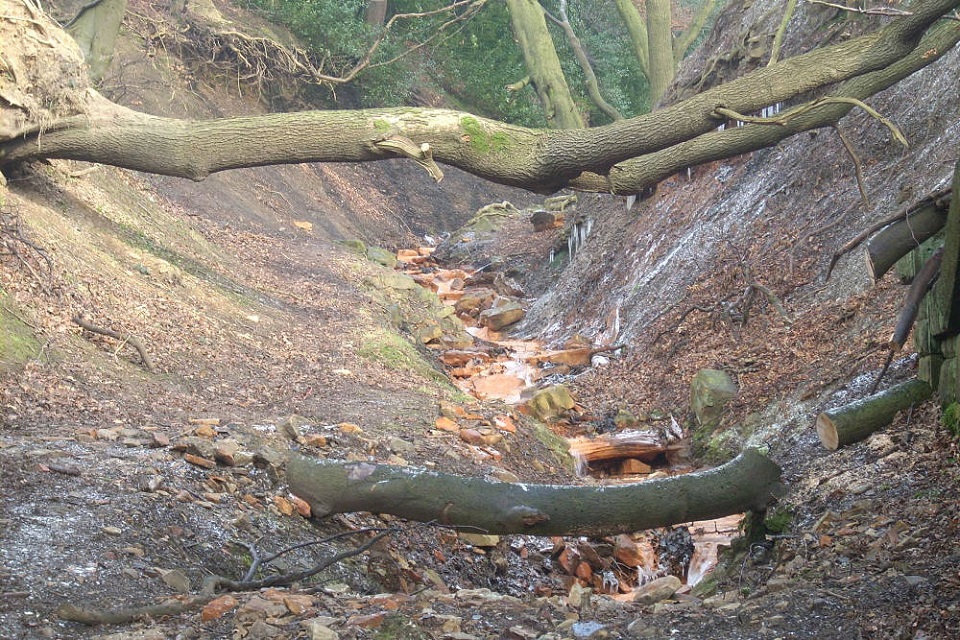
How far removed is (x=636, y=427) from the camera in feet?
28.3

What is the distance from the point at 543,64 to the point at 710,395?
39.3 feet

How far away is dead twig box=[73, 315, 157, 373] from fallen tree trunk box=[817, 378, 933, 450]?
16.9ft

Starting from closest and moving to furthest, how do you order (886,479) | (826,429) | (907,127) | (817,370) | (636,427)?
(886,479) → (826,429) → (817,370) → (636,427) → (907,127)

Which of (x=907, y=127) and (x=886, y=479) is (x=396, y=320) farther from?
(x=886, y=479)

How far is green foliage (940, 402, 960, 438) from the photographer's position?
15.5 ft

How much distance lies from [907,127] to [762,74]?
2646 millimetres

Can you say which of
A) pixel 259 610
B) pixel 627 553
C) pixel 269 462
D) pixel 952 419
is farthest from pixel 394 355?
pixel 259 610

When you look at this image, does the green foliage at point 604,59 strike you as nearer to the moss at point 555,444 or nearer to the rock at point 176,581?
the moss at point 555,444

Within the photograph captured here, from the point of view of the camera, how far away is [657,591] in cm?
483

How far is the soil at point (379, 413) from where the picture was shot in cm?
370

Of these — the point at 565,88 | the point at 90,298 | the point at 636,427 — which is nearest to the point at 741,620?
the point at 636,427

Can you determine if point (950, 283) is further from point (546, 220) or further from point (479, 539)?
point (546, 220)

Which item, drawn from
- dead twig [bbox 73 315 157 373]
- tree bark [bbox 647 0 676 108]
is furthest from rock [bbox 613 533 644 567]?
tree bark [bbox 647 0 676 108]

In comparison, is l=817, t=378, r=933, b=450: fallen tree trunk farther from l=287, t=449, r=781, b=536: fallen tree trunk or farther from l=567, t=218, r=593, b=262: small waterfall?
l=567, t=218, r=593, b=262: small waterfall
